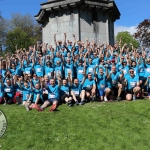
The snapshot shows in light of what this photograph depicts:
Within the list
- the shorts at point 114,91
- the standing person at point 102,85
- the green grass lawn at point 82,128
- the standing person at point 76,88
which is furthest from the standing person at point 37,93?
the shorts at point 114,91

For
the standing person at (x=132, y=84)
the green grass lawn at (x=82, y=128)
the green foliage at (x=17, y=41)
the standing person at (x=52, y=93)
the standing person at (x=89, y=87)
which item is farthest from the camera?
the green foliage at (x=17, y=41)

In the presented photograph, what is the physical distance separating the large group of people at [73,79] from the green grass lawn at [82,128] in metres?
0.92

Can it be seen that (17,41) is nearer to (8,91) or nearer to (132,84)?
(8,91)

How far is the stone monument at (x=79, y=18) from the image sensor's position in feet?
54.2

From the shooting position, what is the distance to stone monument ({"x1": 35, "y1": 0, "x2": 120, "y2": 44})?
16.5 m

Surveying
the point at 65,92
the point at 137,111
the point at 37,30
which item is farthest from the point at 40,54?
the point at 37,30

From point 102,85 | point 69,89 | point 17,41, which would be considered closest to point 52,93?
point 69,89

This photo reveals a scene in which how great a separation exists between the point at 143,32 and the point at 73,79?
109ft

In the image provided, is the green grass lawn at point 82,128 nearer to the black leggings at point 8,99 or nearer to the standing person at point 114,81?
the standing person at point 114,81

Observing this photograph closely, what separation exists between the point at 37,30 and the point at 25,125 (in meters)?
46.8

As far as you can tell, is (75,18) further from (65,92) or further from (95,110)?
(95,110)

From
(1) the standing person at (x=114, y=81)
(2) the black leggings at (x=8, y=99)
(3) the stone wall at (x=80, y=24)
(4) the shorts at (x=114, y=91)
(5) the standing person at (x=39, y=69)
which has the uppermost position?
(3) the stone wall at (x=80, y=24)

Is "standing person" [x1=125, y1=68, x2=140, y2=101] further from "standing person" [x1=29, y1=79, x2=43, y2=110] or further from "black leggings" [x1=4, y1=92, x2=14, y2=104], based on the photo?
"black leggings" [x1=4, y1=92, x2=14, y2=104]

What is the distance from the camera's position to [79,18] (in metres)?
16.6
